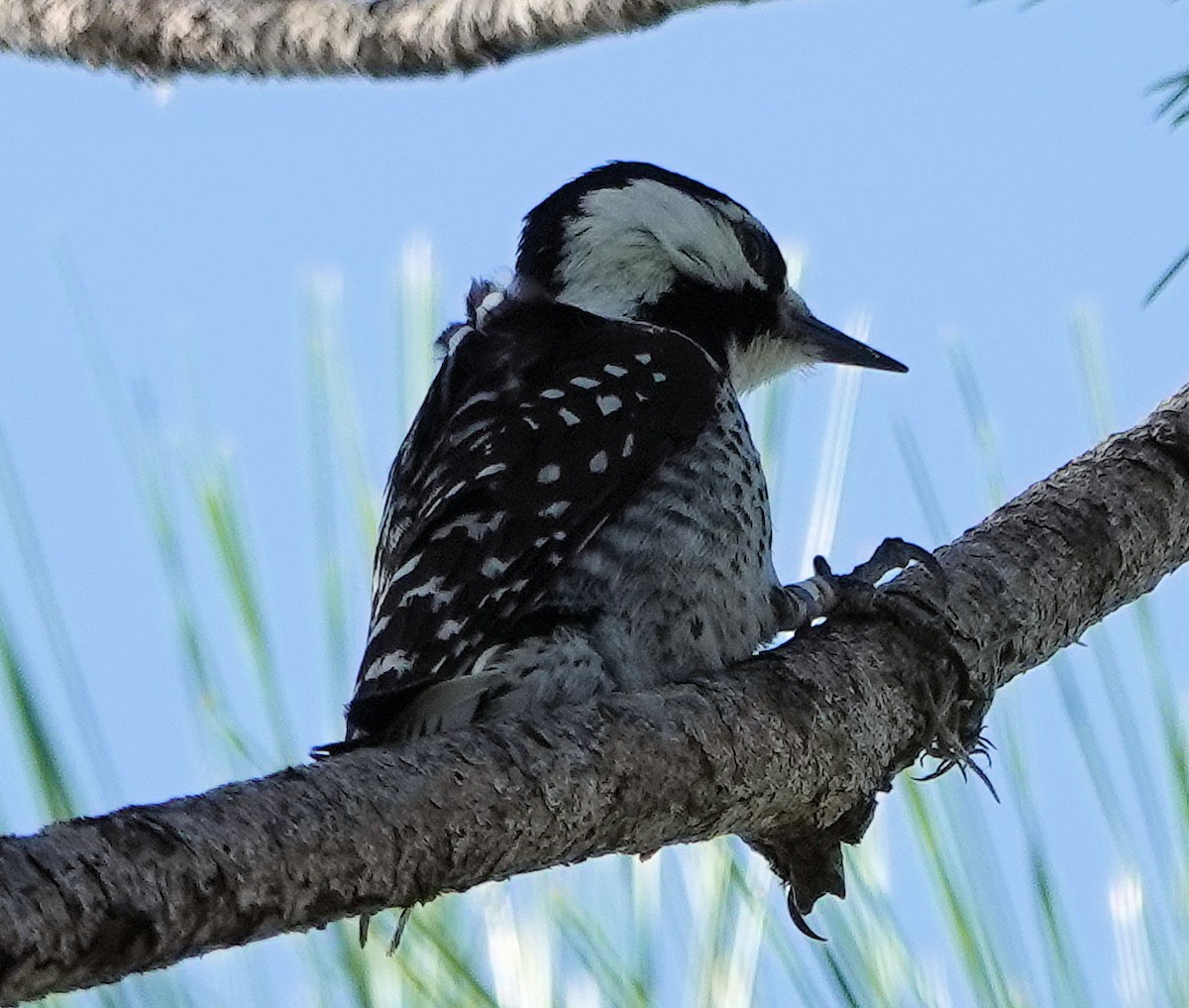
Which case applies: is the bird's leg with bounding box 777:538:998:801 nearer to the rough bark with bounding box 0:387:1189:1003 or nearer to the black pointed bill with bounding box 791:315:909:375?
the rough bark with bounding box 0:387:1189:1003

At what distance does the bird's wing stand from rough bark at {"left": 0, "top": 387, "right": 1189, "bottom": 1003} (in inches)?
12.5

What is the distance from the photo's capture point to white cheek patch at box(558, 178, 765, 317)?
2301 mm

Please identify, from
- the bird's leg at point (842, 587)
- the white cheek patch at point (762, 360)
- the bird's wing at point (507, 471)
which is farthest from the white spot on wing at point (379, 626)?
the white cheek patch at point (762, 360)

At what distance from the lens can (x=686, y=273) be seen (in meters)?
2.31

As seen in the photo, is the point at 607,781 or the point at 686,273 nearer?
the point at 607,781

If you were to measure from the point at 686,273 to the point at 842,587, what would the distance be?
0.73m

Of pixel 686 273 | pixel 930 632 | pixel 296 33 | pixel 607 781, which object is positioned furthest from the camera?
pixel 686 273

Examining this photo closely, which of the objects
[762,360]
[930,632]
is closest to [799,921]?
[930,632]

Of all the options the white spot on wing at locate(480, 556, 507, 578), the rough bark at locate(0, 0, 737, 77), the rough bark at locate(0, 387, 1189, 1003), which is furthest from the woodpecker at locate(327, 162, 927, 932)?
the rough bark at locate(0, 0, 737, 77)

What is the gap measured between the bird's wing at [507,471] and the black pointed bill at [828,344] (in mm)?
219

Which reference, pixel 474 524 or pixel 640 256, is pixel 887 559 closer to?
pixel 474 524

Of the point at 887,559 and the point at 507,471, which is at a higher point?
the point at 507,471

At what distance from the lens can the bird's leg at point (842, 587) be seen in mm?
1634

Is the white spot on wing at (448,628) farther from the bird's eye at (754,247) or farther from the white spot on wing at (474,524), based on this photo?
the bird's eye at (754,247)
